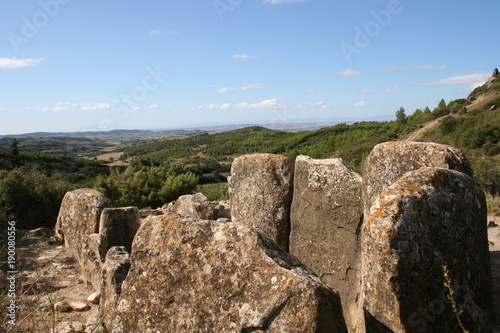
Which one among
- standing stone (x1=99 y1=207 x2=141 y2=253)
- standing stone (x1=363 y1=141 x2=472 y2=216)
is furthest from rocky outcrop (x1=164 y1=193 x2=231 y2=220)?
standing stone (x1=363 y1=141 x2=472 y2=216)

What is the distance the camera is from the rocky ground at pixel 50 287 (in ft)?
15.5

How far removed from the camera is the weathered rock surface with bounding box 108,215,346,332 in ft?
9.87

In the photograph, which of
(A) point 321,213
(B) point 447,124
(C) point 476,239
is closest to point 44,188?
(A) point 321,213

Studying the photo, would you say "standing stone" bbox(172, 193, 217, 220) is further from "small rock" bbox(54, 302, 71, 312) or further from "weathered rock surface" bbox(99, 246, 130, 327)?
"weathered rock surface" bbox(99, 246, 130, 327)

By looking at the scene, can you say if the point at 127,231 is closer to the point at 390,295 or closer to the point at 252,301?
the point at 252,301

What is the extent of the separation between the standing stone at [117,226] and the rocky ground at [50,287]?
0.98 m

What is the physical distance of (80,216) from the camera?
726cm

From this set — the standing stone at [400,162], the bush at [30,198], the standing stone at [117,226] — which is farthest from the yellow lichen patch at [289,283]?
the bush at [30,198]

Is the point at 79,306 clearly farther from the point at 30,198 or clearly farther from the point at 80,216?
the point at 30,198

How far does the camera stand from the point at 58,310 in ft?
18.7

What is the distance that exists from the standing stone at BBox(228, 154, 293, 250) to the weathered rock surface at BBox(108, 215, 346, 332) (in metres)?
2.88

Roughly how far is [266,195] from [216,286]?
335 centimetres

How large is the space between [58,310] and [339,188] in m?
4.67

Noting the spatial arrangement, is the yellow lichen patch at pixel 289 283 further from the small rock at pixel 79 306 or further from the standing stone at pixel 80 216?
the standing stone at pixel 80 216
